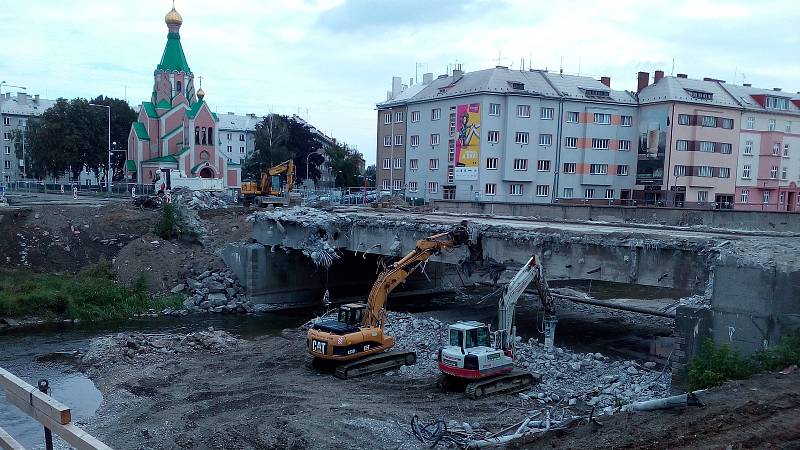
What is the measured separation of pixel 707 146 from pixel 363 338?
48328 millimetres

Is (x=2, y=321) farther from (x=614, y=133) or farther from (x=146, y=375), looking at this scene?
(x=614, y=133)

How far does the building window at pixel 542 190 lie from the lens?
180 feet

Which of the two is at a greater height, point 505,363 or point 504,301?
point 504,301

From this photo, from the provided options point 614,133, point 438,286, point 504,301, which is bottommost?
point 438,286

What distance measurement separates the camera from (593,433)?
1233cm

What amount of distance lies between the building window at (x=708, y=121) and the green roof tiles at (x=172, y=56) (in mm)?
48714

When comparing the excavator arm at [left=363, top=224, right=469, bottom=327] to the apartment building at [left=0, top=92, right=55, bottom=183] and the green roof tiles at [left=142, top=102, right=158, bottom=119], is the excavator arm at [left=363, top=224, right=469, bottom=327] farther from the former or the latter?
the apartment building at [left=0, top=92, right=55, bottom=183]

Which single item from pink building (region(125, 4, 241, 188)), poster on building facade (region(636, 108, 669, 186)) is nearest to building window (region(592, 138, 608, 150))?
poster on building facade (region(636, 108, 669, 186))

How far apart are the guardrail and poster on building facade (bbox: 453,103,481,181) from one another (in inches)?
1919

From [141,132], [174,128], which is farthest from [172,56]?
[141,132]

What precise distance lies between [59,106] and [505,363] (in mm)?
63809

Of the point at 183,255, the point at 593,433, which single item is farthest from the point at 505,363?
the point at 183,255

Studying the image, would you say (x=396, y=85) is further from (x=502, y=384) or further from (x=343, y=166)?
(x=502, y=384)

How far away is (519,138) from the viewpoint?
52969mm
